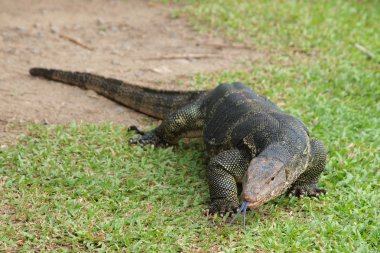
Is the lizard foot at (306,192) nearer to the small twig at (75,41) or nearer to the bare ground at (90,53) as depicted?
the bare ground at (90,53)

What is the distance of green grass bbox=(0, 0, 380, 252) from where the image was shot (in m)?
4.65

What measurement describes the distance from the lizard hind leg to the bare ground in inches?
100

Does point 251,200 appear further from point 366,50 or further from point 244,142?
point 366,50

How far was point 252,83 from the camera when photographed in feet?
26.6

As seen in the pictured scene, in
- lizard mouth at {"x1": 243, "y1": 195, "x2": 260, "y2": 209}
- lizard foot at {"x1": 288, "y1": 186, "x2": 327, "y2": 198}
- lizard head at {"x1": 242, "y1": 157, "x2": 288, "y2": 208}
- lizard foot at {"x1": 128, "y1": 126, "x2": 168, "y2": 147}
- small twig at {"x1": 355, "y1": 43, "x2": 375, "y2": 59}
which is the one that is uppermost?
small twig at {"x1": 355, "y1": 43, "x2": 375, "y2": 59}

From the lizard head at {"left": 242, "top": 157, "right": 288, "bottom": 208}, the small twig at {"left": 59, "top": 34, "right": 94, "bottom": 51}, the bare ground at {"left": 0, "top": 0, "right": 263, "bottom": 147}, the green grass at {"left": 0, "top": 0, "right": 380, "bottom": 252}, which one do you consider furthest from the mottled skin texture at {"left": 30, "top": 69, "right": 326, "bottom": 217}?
the small twig at {"left": 59, "top": 34, "right": 94, "bottom": 51}

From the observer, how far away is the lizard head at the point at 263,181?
178 inches

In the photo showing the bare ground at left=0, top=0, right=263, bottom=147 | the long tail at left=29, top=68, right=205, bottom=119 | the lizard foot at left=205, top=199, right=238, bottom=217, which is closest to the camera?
the lizard foot at left=205, top=199, right=238, bottom=217

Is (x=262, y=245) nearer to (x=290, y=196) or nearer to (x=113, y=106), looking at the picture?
(x=290, y=196)

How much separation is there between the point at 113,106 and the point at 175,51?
85.5 inches

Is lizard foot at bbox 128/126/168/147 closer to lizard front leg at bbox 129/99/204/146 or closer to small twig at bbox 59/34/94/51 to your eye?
lizard front leg at bbox 129/99/204/146

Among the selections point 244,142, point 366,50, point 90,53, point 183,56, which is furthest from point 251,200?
point 366,50

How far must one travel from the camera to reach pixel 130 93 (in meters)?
7.36

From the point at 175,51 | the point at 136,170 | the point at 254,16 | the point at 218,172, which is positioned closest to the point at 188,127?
the point at 136,170
